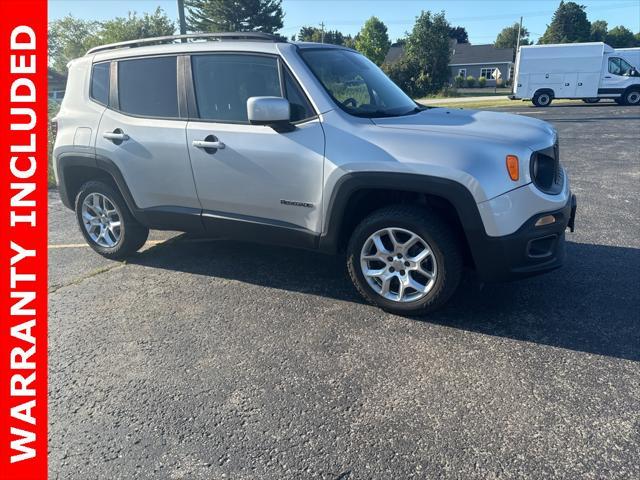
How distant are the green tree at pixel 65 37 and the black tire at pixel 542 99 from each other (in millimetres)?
66369

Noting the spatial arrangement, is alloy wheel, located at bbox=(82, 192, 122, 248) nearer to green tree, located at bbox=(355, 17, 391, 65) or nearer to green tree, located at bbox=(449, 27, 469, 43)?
green tree, located at bbox=(355, 17, 391, 65)

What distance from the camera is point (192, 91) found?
13.2 feet

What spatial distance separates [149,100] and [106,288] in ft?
5.74

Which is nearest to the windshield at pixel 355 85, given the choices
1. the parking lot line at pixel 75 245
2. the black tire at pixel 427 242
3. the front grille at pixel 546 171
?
the black tire at pixel 427 242

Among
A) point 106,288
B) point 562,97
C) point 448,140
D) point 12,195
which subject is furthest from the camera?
point 562,97

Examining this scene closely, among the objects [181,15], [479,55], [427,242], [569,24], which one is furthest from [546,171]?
[569,24]

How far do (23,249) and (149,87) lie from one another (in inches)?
68.9

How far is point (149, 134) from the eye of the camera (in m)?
4.18

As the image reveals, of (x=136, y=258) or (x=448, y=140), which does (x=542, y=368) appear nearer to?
(x=448, y=140)

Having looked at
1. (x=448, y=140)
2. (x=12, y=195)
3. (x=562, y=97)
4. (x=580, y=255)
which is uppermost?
(x=562, y=97)

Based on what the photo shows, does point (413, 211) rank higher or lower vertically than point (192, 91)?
lower

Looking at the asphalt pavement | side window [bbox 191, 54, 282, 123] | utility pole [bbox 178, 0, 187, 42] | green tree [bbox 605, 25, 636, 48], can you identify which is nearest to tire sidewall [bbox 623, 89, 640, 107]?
utility pole [bbox 178, 0, 187, 42]

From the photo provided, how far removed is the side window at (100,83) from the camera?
178 inches

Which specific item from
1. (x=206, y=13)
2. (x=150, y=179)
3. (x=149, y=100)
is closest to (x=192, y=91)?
(x=149, y=100)
